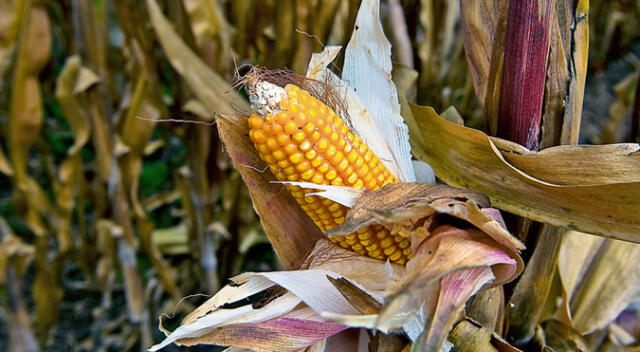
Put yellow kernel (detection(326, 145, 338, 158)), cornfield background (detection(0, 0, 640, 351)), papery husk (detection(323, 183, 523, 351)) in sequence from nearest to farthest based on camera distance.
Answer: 1. papery husk (detection(323, 183, 523, 351))
2. yellow kernel (detection(326, 145, 338, 158))
3. cornfield background (detection(0, 0, 640, 351))

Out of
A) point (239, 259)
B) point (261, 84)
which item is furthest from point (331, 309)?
point (239, 259)

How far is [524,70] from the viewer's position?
0.57 meters

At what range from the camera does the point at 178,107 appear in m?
1.44

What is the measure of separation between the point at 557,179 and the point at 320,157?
0.27m

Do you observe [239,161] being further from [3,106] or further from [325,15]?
[3,106]

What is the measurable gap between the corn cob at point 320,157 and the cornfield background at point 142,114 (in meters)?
0.47

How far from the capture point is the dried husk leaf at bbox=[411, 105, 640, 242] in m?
0.52

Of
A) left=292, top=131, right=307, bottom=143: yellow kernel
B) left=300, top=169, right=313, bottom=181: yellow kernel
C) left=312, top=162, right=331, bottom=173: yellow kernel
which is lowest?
left=300, top=169, right=313, bottom=181: yellow kernel

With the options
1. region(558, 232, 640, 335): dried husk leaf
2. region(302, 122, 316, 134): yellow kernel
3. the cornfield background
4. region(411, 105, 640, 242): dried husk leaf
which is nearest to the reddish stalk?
region(411, 105, 640, 242): dried husk leaf

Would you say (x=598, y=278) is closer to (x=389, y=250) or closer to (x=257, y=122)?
(x=389, y=250)

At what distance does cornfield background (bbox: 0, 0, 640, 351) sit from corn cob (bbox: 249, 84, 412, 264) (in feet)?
1.55

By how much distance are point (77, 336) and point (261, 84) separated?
1726mm

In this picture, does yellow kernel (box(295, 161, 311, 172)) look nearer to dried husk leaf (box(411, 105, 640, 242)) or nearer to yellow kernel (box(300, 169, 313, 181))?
yellow kernel (box(300, 169, 313, 181))

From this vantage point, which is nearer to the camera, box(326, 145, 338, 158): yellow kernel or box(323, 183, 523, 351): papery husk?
box(323, 183, 523, 351): papery husk
